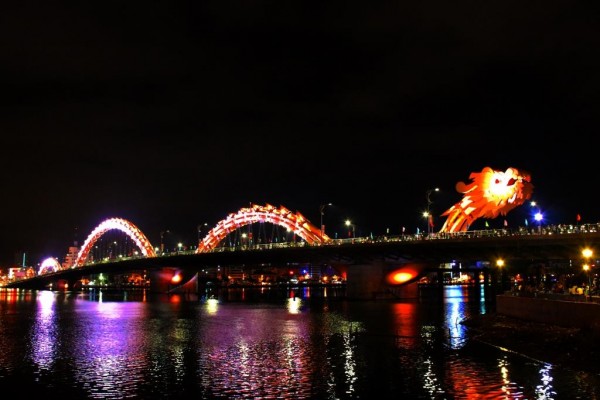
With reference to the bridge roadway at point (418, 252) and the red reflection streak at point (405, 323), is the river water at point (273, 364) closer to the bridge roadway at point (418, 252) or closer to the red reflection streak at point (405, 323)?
the red reflection streak at point (405, 323)

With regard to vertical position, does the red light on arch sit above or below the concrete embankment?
above

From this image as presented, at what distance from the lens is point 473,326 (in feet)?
175

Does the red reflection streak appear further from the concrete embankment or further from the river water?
the concrete embankment

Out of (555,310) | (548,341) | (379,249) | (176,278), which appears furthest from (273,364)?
(176,278)

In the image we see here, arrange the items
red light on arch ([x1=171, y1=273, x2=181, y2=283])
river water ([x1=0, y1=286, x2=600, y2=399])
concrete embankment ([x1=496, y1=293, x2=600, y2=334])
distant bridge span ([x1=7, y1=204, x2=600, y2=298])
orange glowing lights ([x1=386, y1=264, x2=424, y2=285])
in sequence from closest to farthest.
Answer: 1. river water ([x1=0, y1=286, x2=600, y2=399])
2. concrete embankment ([x1=496, y1=293, x2=600, y2=334])
3. distant bridge span ([x1=7, y1=204, x2=600, y2=298])
4. orange glowing lights ([x1=386, y1=264, x2=424, y2=285])
5. red light on arch ([x1=171, y1=273, x2=181, y2=283])

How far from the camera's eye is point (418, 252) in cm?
9056

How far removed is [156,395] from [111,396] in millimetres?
1733

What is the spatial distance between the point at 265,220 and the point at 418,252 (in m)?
53.0

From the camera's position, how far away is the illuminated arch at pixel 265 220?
121000mm

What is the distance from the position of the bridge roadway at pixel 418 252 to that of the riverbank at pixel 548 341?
27.0 meters

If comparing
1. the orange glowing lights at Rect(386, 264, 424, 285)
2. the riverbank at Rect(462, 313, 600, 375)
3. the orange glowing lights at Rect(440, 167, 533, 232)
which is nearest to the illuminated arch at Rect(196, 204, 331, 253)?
the orange glowing lights at Rect(386, 264, 424, 285)

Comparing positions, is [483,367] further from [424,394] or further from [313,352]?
[313,352]

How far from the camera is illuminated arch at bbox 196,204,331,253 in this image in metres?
121

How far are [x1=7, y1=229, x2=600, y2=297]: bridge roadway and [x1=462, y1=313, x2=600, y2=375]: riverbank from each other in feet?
88.7
